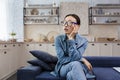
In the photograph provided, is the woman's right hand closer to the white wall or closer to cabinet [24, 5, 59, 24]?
cabinet [24, 5, 59, 24]

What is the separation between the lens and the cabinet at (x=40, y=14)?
274 inches

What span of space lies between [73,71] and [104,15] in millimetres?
4771

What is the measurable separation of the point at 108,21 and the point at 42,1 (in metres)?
2.15

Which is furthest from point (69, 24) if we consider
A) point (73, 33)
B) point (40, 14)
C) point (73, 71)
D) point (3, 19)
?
point (40, 14)

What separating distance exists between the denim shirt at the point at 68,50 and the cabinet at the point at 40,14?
3987mm

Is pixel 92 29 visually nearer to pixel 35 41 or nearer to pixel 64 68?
pixel 35 41

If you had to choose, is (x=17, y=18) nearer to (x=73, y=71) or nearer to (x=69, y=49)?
(x=69, y=49)

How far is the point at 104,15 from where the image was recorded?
696 centimetres

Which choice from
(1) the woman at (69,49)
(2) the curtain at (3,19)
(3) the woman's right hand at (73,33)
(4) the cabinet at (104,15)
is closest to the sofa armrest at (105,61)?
(1) the woman at (69,49)

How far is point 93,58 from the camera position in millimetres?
3602

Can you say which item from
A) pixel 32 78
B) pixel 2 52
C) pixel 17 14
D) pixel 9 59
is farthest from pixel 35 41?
pixel 32 78

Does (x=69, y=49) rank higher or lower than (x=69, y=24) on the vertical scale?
lower

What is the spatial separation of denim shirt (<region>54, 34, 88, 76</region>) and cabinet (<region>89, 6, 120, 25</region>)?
400cm

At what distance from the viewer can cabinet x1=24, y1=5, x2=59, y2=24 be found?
6.95 m
